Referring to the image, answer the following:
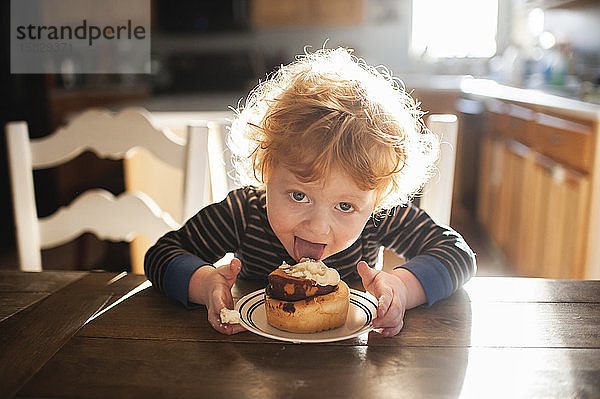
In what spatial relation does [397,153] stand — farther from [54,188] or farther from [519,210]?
[54,188]

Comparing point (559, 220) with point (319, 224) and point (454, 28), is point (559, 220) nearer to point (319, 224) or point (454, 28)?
point (319, 224)

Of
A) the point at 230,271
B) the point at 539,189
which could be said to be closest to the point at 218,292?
the point at 230,271

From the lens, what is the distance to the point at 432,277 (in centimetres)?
80

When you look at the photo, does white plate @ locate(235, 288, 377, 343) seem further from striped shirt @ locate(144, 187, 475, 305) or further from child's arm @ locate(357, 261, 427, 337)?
striped shirt @ locate(144, 187, 475, 305)

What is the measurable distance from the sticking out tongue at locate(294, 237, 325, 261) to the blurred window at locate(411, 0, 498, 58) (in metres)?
4.33

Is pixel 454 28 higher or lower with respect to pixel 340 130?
higher

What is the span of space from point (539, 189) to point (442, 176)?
152 centimetres

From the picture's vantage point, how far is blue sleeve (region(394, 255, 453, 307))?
2.60 feet

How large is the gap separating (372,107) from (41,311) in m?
0.49

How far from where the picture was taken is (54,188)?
3287 mm

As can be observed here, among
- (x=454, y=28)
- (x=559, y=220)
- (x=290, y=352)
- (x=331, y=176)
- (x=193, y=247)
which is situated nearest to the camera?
(x=290, y=352)

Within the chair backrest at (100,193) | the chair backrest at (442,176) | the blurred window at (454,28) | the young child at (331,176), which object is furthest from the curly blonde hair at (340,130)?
the blurred window at (454,28)

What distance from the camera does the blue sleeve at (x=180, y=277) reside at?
2.58ft

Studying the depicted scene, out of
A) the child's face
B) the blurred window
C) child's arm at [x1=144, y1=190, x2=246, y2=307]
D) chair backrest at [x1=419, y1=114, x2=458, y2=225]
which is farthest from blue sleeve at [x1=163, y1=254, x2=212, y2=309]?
the blurred window
